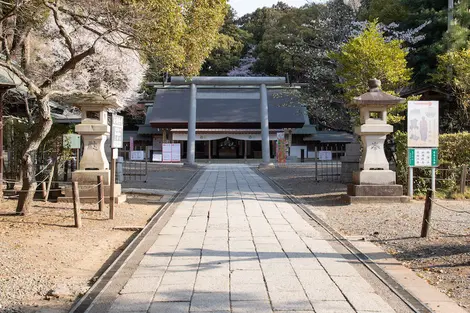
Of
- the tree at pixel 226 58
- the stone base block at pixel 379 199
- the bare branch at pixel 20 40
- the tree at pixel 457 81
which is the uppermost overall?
the tree at pixel 226 58

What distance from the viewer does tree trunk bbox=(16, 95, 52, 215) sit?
25.8 feet

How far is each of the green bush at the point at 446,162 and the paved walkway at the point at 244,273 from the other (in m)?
4.67

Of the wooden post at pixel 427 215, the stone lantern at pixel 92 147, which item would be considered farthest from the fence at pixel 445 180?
the stone lantern at pixel 92 147

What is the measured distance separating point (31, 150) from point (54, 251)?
2.71 m

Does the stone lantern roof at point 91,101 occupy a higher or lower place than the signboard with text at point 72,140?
higher

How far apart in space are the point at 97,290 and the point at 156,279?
0.58 m

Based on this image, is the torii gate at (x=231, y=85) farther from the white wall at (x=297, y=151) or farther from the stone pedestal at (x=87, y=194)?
the stone pedestal at (x=87, y=194)

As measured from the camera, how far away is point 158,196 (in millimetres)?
12109

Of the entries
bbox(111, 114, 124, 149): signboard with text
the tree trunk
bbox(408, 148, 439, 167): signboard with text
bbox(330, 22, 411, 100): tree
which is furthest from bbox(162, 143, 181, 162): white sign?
the tree trunk

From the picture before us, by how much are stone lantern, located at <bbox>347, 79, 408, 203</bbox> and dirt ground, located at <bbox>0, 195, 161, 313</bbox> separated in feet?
15.3

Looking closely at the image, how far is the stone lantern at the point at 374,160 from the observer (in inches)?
405

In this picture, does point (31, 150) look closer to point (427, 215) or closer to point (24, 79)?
point (24, 79)

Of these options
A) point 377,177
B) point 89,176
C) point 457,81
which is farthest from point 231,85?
point 89,176

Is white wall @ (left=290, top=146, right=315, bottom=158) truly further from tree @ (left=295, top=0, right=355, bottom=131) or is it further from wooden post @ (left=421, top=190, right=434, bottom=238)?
wooden post @ (left=421, top=190, right=434, bottom=238)
